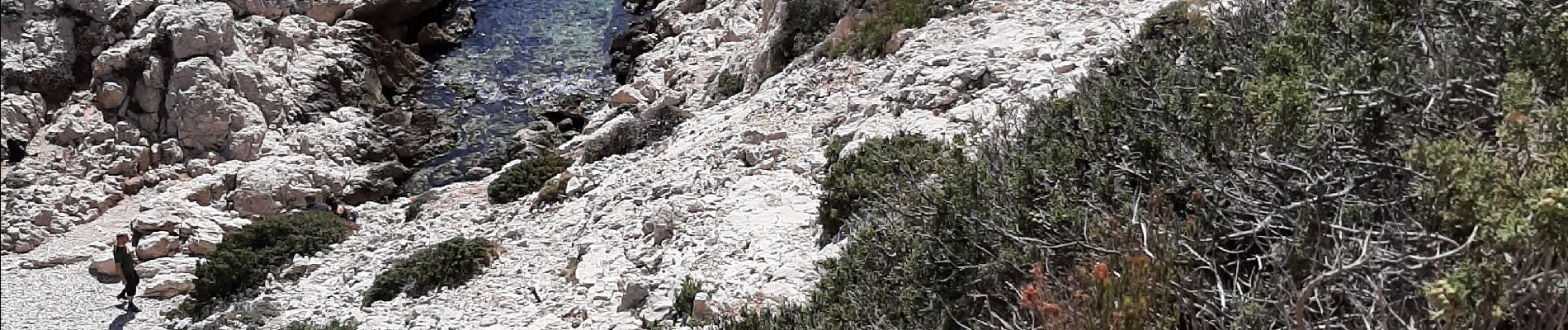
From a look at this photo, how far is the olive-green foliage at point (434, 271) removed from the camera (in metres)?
11.4

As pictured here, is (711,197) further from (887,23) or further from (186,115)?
(186,115)

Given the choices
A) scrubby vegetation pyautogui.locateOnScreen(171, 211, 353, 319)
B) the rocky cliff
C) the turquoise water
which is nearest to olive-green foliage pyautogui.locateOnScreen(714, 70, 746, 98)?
the rocky cliff

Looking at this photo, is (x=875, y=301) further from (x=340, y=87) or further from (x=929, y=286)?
(x=340, y=87)

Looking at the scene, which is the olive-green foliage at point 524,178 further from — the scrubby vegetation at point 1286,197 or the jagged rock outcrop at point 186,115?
the scrubby vegetation at point 1286,197

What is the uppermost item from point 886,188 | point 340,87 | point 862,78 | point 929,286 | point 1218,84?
point 1218,84

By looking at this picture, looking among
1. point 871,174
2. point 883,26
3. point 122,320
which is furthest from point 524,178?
point 871,174

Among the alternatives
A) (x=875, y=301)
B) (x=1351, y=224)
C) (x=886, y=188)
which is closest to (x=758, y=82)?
(x=886, y=188)

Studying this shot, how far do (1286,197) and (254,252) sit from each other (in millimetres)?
13079

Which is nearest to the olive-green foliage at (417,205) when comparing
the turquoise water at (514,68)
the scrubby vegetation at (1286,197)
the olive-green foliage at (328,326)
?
the turquoise water at (514,68)

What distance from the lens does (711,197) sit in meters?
11.0

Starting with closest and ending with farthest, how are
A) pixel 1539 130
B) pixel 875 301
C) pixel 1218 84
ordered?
pixel 1539 130, pixel 1218 84, pixel 875 301

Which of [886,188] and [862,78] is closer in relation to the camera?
[886,188]

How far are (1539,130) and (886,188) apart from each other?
5.41 metres

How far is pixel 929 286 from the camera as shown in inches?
255
